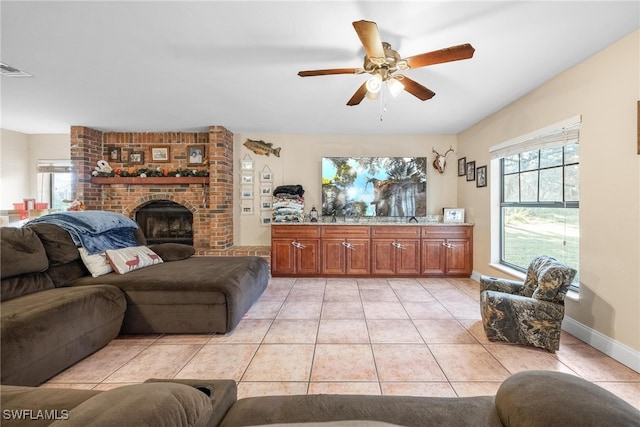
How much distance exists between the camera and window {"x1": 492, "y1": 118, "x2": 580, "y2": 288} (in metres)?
2.59

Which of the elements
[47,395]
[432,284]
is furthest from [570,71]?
[47,395]

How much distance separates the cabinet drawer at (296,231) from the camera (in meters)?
4.32

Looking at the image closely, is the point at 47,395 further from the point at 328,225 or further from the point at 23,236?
the point at 328,225

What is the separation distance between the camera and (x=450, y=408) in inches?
33.3

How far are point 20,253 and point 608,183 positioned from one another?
15.0 ft

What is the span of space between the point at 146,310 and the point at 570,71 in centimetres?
435

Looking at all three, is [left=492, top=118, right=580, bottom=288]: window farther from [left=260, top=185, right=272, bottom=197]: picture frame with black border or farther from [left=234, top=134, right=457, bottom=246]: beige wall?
[left=260, top=185, right=272, bottom=197]: picture frame with black border

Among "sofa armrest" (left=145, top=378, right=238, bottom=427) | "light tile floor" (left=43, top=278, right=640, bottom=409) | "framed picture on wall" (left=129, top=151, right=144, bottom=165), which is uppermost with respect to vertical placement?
"framed picture on wall" (left=129, top=151, right=144, bottom=165)

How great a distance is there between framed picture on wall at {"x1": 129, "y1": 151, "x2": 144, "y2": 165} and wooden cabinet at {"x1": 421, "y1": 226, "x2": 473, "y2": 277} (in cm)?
500

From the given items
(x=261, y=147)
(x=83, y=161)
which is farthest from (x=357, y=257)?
(x=83, y=161)

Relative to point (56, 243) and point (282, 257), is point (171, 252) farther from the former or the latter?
point (282, 257)

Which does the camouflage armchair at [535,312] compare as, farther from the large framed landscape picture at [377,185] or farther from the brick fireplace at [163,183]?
the brick fireplace at [163,183]

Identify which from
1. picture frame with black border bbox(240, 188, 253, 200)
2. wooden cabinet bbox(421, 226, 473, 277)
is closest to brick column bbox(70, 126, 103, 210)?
picture frame with black border bbox(240, 188, 253, 200)

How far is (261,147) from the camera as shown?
15.9 ft
